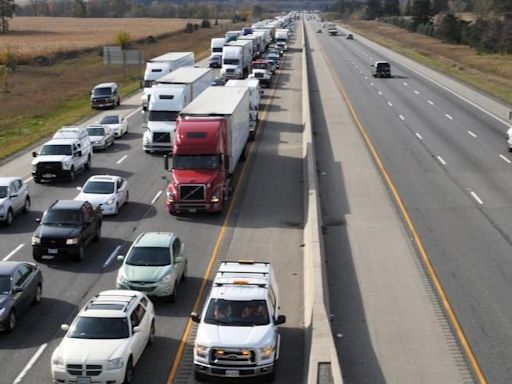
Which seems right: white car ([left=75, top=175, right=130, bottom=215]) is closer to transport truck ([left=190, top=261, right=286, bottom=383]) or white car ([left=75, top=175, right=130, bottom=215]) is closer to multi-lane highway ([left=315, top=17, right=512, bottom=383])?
multi-lane highway ([left=315, top=17, right=512, bottom=383])

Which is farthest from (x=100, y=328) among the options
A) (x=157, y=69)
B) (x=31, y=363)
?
(x=157, y=69)

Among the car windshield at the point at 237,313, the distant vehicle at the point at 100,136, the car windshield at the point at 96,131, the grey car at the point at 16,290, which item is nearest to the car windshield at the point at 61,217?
the grey car at the point at 16,290

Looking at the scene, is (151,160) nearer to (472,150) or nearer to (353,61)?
(472,150)

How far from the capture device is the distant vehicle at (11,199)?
97.8ft

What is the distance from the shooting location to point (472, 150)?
4416 centimetres

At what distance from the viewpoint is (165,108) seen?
45.3 meters

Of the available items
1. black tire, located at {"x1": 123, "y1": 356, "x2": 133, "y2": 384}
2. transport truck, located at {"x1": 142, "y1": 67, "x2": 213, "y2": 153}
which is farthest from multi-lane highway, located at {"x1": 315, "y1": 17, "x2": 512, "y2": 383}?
transport truck, located at {"x1": 142, "y1": 67, "x2": 213, "y2": 153}

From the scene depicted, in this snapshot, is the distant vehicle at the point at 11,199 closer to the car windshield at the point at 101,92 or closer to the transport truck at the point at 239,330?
the transport truck at the point at 239,330

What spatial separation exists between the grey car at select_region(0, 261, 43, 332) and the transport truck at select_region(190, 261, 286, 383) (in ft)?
15.4

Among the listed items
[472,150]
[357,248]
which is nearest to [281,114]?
[472,150]

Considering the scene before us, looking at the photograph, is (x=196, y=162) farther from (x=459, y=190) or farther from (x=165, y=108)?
(x=165, y=108)

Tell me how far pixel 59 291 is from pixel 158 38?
468 feet

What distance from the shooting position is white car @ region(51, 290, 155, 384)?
54.7ft

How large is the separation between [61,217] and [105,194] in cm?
504
